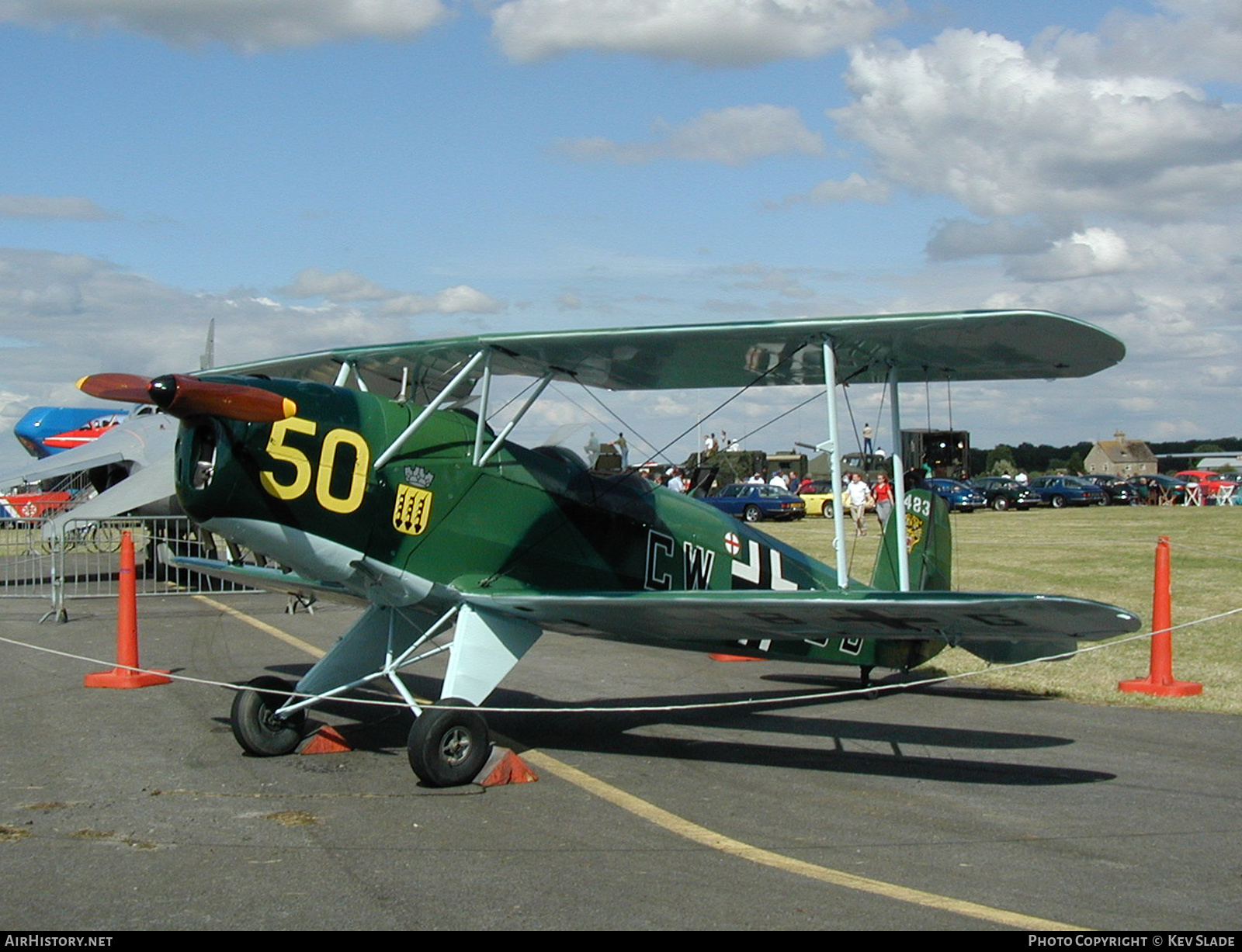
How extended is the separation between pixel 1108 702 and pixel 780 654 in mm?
2614

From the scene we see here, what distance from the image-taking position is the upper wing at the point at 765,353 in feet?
22.6

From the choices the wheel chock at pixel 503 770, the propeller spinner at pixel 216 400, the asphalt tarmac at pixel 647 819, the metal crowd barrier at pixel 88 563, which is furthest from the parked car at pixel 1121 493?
the propeller spinner at pixel 216 400

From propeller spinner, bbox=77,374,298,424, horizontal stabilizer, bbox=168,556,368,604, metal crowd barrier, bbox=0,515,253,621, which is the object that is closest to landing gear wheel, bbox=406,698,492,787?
propeller spinner, bbox=77,374,298,424

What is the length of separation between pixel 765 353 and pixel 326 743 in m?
3.77

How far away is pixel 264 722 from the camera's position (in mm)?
7039

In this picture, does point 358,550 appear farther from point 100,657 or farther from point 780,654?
point 100,657

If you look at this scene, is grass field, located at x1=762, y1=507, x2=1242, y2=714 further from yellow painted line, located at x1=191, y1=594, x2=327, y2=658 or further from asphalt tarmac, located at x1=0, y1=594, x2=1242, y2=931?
yellow painted line, located at x1=191, y1=594, x2=327, y2=658

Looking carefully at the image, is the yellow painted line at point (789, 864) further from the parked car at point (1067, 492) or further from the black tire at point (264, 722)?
the parked car at point (1067, 492)

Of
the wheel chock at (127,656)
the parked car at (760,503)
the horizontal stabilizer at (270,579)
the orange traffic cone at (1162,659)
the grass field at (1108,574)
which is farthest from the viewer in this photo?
the parked car at (760,503)

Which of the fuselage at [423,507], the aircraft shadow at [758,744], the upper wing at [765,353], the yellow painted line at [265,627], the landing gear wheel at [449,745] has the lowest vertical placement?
the aircraft shadow at [758,744]

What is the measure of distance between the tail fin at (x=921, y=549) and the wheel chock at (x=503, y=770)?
12.5 ft

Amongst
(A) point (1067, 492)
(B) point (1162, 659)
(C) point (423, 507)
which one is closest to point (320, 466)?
(C) point (423, 507)

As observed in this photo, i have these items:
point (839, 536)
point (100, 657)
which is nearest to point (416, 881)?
point (839, 536)

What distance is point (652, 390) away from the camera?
349 inches
